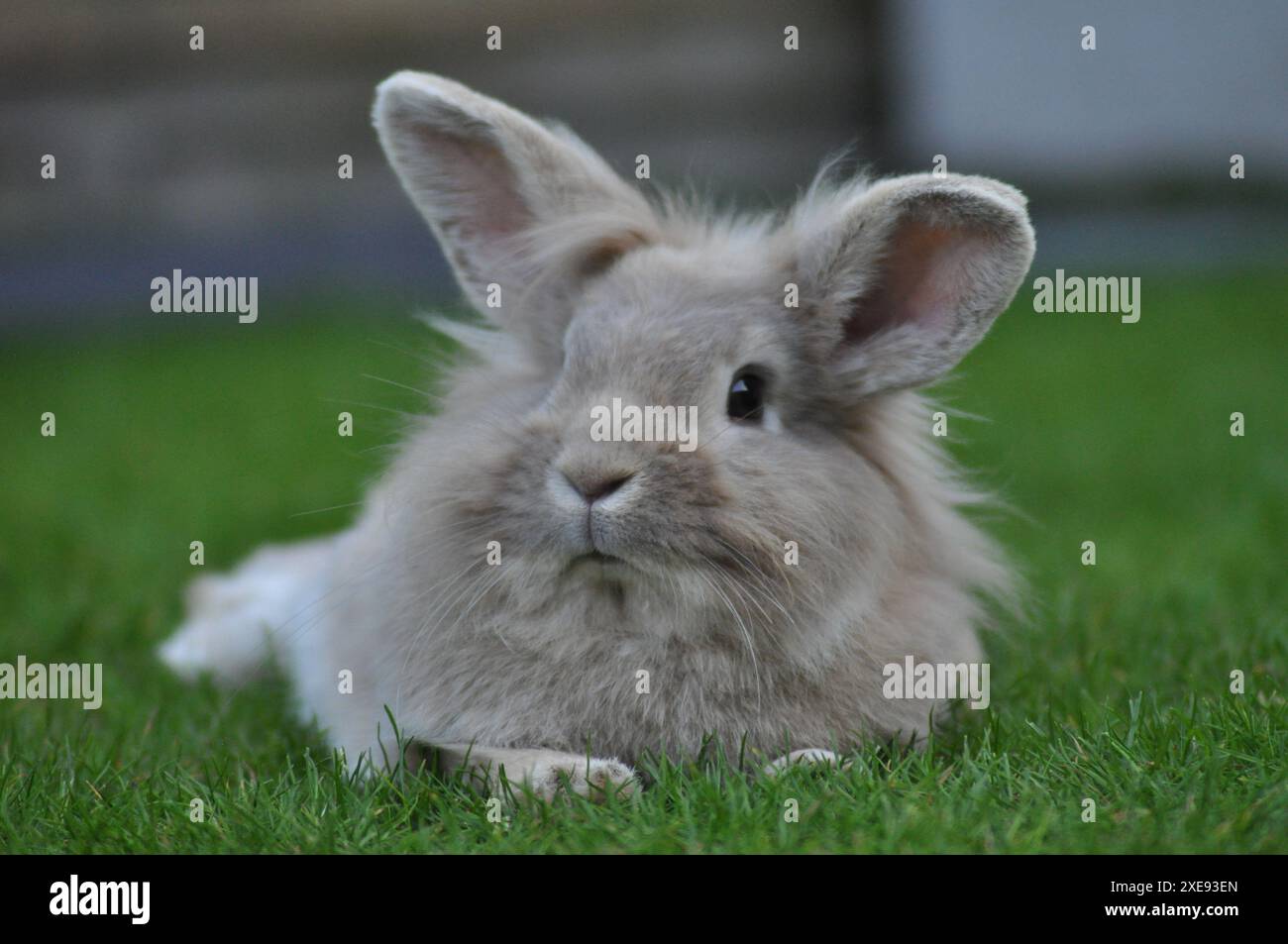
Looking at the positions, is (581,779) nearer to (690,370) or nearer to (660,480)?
(660,480)

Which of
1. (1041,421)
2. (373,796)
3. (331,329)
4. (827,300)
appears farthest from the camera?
(331,329)

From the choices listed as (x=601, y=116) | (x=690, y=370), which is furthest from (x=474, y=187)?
(x=601, y=116)

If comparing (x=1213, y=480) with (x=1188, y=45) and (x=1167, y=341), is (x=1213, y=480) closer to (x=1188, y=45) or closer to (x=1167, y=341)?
(x=1167, y=341)

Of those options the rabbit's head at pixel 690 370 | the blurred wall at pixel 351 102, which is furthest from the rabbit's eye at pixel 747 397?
the blurred wall at pixel 351 102

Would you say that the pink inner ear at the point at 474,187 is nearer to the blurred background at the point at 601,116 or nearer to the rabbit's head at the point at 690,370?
the rabbit's head at the point at 690,370
